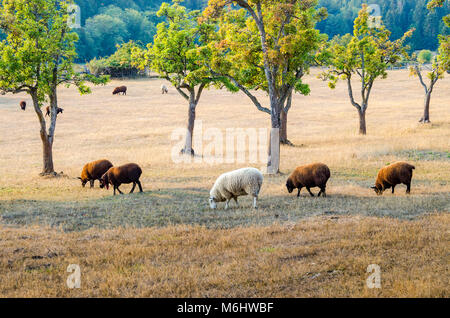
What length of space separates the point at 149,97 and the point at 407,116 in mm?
34672

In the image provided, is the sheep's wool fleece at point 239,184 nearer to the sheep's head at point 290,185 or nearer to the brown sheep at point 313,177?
the brown sheep at point 313,177

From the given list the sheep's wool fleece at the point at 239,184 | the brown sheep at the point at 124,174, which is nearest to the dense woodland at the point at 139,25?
the brown sheep at the point at 124,174

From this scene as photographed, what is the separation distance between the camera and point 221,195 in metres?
14.4

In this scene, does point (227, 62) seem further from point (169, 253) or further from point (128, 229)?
point (169, 253)

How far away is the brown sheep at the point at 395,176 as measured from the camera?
49.3 feet

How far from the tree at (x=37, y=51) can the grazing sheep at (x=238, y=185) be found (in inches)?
507

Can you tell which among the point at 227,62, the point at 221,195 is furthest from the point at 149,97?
the point at 221,195

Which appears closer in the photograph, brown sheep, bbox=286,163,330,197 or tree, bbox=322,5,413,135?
brown sheep, bbox=286,163,330,197

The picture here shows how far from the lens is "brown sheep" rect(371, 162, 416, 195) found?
15023 millimetres

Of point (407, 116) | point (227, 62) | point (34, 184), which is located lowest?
point (34, 184)

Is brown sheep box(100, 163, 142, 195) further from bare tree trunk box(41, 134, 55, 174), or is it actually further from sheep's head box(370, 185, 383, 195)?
sheep's head box(370, 185, 383, 195)

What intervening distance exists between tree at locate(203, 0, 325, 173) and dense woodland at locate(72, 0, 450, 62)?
3700 inches

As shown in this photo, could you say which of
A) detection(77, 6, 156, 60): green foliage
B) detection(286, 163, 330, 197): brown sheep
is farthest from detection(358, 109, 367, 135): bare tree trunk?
detection(77, 6, 156, 60): green foliage

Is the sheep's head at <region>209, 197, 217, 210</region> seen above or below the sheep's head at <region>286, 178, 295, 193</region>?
below
